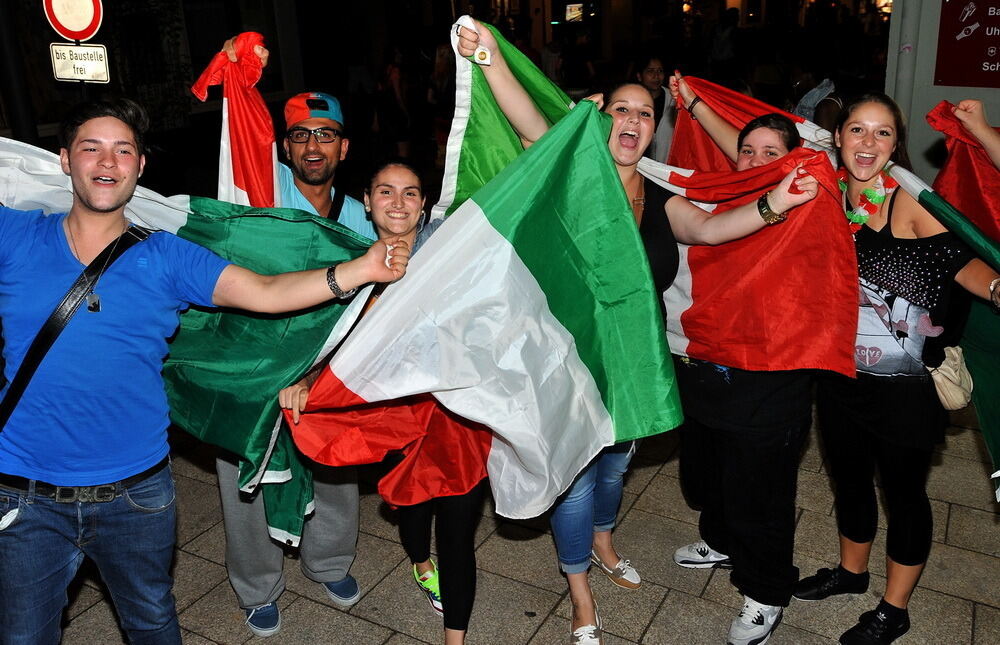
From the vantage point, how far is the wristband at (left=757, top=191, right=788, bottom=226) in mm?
3002

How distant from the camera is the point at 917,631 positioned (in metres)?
3.44

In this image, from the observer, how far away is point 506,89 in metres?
3.15

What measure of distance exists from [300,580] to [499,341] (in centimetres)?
185

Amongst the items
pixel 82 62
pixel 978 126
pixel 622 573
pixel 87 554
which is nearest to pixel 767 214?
pixel 978 126

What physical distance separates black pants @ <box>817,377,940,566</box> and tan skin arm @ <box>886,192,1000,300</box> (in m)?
0.39

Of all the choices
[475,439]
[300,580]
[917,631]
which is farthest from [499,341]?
[917,631]

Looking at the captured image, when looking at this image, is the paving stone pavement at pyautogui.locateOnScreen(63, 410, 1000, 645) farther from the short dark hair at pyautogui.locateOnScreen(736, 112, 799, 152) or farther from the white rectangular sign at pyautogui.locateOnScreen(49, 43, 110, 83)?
the white rectangular sign at pyautogui.locateOnScreen(49, 43, 110, 83)

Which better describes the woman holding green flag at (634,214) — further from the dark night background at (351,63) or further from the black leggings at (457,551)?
the dark night background at (351,63)

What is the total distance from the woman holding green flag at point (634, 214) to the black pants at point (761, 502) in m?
0.52

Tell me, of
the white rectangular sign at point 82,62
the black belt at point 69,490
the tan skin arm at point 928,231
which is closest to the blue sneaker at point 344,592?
the black belt at point 69,490

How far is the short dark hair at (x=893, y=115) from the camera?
311cm

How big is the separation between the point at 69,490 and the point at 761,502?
2365 millimetres

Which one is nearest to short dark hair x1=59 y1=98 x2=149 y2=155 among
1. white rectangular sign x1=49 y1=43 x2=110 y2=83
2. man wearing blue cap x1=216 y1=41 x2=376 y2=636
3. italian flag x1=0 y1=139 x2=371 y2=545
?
italian flag x1=0 y1=139 x2=371 y2=545

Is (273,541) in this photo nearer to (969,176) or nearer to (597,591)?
(597,591)
